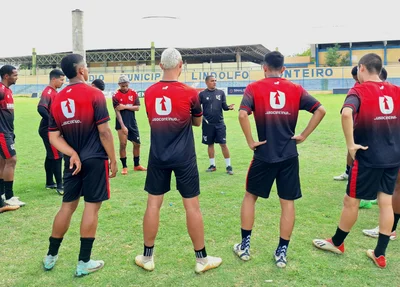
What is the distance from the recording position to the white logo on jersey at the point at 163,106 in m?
3.96

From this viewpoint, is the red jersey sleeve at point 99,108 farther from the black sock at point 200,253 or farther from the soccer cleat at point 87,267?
the black sock at point 200,253

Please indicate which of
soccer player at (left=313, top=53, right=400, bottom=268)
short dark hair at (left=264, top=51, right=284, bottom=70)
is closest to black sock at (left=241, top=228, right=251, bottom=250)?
soccer player at (left=313, top=53, right=400, bottom=268)

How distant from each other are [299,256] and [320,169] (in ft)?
15.5

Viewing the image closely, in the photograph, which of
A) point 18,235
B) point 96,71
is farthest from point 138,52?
point 18,235

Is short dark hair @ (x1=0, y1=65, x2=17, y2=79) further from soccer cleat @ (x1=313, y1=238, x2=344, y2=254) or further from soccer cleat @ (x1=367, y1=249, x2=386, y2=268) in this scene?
soccer cleat @ (x1=367, y1=249, x2=386, y2=268)

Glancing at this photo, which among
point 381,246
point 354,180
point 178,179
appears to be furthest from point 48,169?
point 381,246

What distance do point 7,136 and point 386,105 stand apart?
5644 mm

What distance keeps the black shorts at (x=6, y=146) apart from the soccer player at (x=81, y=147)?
2.58 m

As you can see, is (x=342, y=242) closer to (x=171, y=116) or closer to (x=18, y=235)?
(x=171, y=116)

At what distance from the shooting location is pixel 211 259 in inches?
164

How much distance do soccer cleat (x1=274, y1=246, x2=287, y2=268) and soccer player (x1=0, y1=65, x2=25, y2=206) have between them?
4497 mm

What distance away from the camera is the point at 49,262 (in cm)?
418

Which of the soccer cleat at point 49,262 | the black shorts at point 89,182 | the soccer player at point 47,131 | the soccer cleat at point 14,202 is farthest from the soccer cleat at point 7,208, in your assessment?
the black shorts at point 89,182

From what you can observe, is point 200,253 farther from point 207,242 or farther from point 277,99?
point 277,99
